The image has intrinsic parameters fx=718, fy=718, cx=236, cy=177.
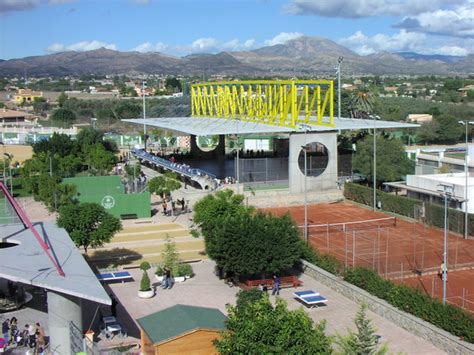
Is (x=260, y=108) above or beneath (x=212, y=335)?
above

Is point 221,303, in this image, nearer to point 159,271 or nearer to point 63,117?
point 159,271

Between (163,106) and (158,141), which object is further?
(163,106)

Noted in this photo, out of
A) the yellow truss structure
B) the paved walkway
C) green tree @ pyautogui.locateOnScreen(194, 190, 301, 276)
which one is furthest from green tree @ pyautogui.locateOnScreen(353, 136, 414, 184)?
green tree @ pyautogui.locateOnScreen(194, 190, 301, 276)

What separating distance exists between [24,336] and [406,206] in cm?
2335

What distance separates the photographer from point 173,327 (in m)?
15.8

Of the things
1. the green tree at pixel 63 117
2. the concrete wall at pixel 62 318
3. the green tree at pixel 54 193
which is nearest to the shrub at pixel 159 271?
the concrete wall at pixel 62 318

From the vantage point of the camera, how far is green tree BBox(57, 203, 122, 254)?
87.1 ft

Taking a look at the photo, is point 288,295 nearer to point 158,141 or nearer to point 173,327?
point 173,327

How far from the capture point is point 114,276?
82.9 ft

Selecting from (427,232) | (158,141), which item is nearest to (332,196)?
(427,232)

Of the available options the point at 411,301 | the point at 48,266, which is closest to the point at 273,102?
the point at 411,301

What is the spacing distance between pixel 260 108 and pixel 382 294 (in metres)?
33.2

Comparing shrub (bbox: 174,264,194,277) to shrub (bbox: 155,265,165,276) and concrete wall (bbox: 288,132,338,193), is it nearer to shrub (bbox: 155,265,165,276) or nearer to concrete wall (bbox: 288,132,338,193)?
shrub (bbox: 155,265,165,276)

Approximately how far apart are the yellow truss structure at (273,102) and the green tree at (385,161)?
9.32 ft
